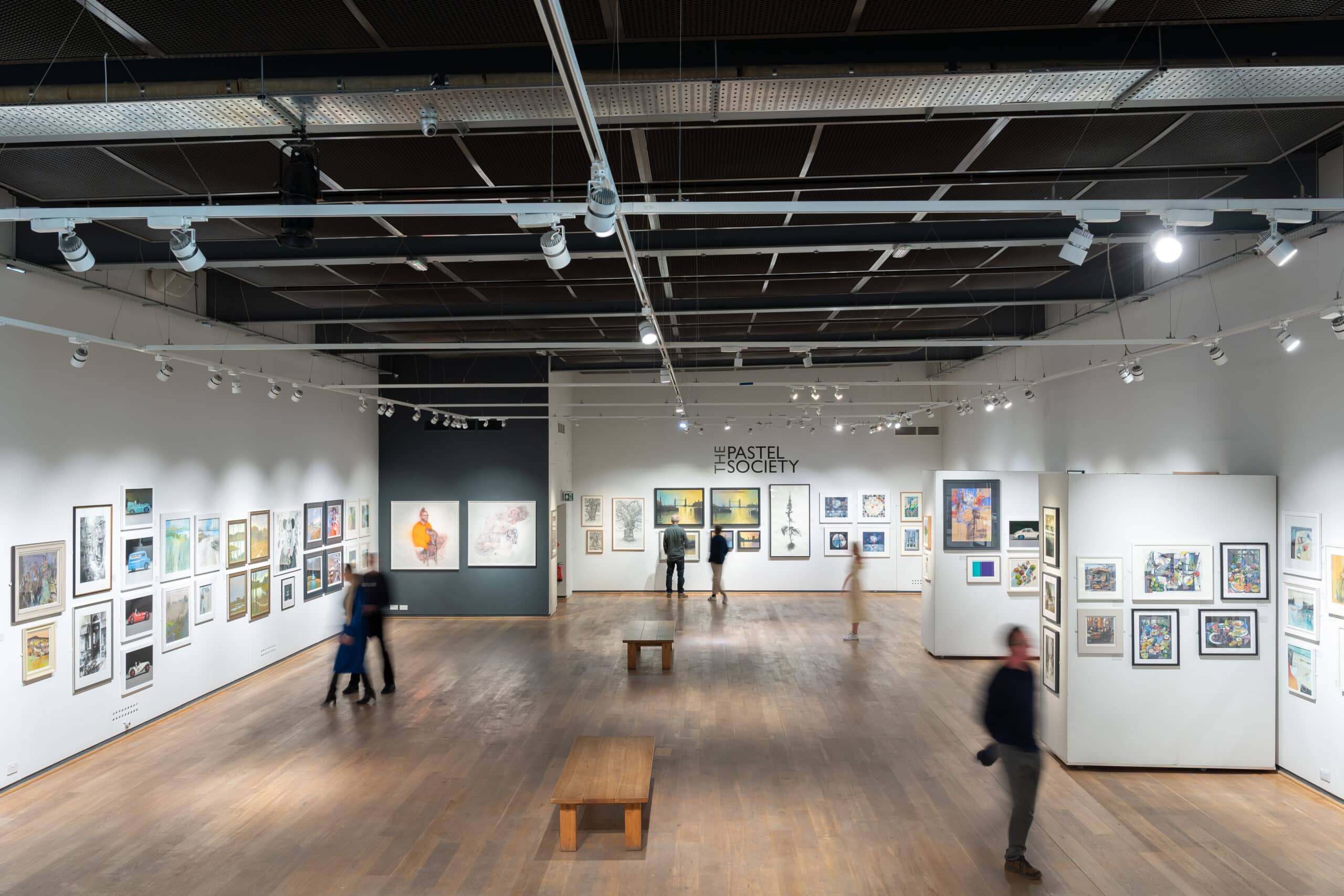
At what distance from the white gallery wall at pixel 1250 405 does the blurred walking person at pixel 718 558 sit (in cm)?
702

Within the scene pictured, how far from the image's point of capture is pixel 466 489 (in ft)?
50.5

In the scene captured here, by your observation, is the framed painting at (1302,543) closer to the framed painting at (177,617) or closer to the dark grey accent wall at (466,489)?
the framed painting at (177,617)

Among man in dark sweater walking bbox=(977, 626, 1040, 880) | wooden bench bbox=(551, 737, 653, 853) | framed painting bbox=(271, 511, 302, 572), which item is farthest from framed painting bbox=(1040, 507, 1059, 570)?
framed painting bbox=(271, 511, 302, 572)

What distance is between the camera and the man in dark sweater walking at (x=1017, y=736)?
5.22 m

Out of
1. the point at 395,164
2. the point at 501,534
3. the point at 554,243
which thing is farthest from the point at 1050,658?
the point at 501,534

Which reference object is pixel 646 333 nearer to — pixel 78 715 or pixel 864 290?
pixel 864 290

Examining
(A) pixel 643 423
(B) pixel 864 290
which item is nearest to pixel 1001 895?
(B) pixel 864 290

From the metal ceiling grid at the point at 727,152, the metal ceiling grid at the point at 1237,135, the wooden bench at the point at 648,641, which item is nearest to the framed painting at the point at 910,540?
the wooden bench at the point at 648,641

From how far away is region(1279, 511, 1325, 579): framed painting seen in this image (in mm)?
6812

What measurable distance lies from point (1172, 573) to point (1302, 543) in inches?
38.9

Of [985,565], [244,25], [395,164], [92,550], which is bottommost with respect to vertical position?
[985,565]

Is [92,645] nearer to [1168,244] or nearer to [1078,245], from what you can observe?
[1078,245]

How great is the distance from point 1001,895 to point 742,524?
13.2m

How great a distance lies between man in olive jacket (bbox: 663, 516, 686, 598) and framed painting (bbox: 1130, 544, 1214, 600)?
10.9 metres
